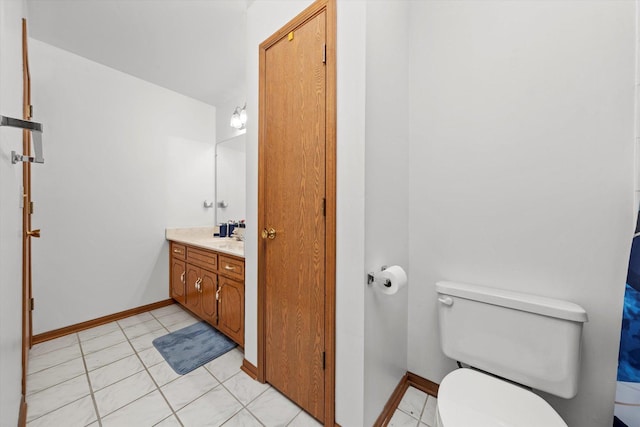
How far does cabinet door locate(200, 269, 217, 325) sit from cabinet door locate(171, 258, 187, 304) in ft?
1.41

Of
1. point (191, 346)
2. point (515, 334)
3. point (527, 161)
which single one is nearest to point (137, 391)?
point (191, 346)

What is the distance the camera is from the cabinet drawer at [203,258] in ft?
6.82

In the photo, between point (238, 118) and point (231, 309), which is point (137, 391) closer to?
point (231, 309)

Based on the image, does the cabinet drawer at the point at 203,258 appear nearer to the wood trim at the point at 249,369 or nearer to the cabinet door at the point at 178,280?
the cabinet door at the point at 178,280

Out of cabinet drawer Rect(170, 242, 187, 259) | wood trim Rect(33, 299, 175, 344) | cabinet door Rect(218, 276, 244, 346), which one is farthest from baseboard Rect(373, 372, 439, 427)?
wood trim Rect(33, 299, 175, 344)

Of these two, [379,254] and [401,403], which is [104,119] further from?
[401,403]

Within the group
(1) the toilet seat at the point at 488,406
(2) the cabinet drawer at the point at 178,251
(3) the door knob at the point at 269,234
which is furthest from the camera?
(2) the cabinet drawer at the point at 178,251

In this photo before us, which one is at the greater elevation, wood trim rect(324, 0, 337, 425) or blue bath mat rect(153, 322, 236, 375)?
wood trim rect(324, 0, 337, 425)

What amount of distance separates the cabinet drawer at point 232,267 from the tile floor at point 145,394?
64 centimetres

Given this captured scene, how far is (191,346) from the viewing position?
1.96 m

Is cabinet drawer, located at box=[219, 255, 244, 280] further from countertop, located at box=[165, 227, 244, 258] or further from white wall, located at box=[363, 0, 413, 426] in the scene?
white wall, located at box=[363, 0, 413, 426]

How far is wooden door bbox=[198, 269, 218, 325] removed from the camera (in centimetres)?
209

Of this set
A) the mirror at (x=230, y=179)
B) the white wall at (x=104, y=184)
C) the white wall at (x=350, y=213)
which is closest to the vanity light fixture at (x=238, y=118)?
the mirror at (x=230, y=179)

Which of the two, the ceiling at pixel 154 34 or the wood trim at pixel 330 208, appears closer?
the wood trim at pixel 330 208
